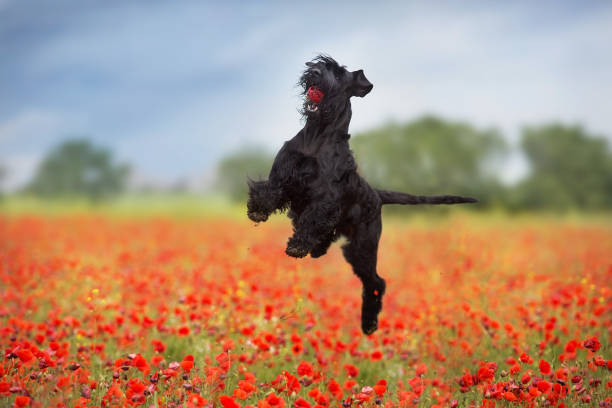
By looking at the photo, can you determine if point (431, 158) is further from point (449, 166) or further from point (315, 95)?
point (315, 95)

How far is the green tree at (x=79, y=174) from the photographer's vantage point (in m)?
33.6

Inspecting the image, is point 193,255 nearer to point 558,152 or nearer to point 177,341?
point 177,341

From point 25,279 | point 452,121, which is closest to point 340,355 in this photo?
point 25,279

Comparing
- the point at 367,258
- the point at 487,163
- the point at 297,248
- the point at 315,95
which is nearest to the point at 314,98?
the point at 315,95

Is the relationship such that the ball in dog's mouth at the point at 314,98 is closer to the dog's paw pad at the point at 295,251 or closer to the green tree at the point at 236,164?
the dog's paw pad at the point at 295,251

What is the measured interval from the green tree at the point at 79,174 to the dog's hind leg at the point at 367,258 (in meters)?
32.2

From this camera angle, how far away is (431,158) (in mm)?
25188

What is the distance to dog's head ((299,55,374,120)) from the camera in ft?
10.1

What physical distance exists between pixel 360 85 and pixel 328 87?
247 millimetres

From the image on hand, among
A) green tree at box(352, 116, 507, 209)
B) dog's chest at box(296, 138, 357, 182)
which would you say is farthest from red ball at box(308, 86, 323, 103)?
green tree at box(352, 116, 507, 209)

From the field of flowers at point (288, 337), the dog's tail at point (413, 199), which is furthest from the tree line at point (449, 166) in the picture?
the dog's tail at point (413, 199)

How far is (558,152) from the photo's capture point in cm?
3044

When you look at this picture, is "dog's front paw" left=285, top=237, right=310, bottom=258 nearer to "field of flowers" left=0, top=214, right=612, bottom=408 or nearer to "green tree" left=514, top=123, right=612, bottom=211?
"field of flowers" left=0, top=214, right=612, bottom=408

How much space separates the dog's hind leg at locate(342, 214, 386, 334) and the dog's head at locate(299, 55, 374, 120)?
0.84 metres
